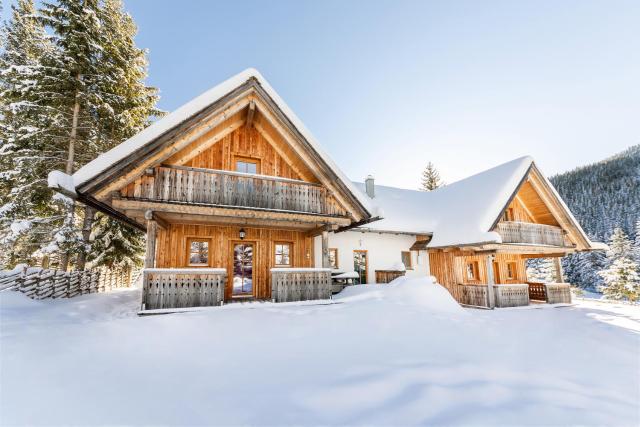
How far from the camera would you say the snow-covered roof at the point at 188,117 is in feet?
25.0

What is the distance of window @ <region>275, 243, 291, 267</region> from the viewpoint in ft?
38.8

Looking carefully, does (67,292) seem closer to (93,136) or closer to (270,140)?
(93,136)

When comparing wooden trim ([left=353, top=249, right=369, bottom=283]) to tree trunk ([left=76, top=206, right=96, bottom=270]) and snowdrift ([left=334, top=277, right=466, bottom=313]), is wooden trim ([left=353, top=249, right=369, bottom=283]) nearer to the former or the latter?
snowdrift ([left=334, top=277, right=466, bottom=313])

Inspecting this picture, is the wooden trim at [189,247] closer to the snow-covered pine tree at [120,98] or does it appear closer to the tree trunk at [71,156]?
the snow-covered pine tree at [120,98]

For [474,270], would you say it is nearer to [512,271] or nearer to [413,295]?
[512,271]

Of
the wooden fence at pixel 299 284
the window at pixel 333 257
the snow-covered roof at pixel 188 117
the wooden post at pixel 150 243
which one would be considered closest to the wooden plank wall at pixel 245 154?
the snow-covered roof at pixel 188 117

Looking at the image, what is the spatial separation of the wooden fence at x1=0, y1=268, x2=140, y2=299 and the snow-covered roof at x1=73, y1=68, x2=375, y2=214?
5.68 meters

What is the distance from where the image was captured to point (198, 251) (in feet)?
35.8

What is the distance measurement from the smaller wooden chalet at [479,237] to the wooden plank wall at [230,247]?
238 centimetres

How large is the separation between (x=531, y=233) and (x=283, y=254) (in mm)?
12805

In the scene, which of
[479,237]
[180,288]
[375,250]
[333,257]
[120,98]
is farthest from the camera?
[120,98]

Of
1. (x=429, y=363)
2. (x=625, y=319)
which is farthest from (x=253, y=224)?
(x=625, y=319)

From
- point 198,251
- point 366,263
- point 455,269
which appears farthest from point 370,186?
point 198,251

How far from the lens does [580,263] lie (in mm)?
51500
